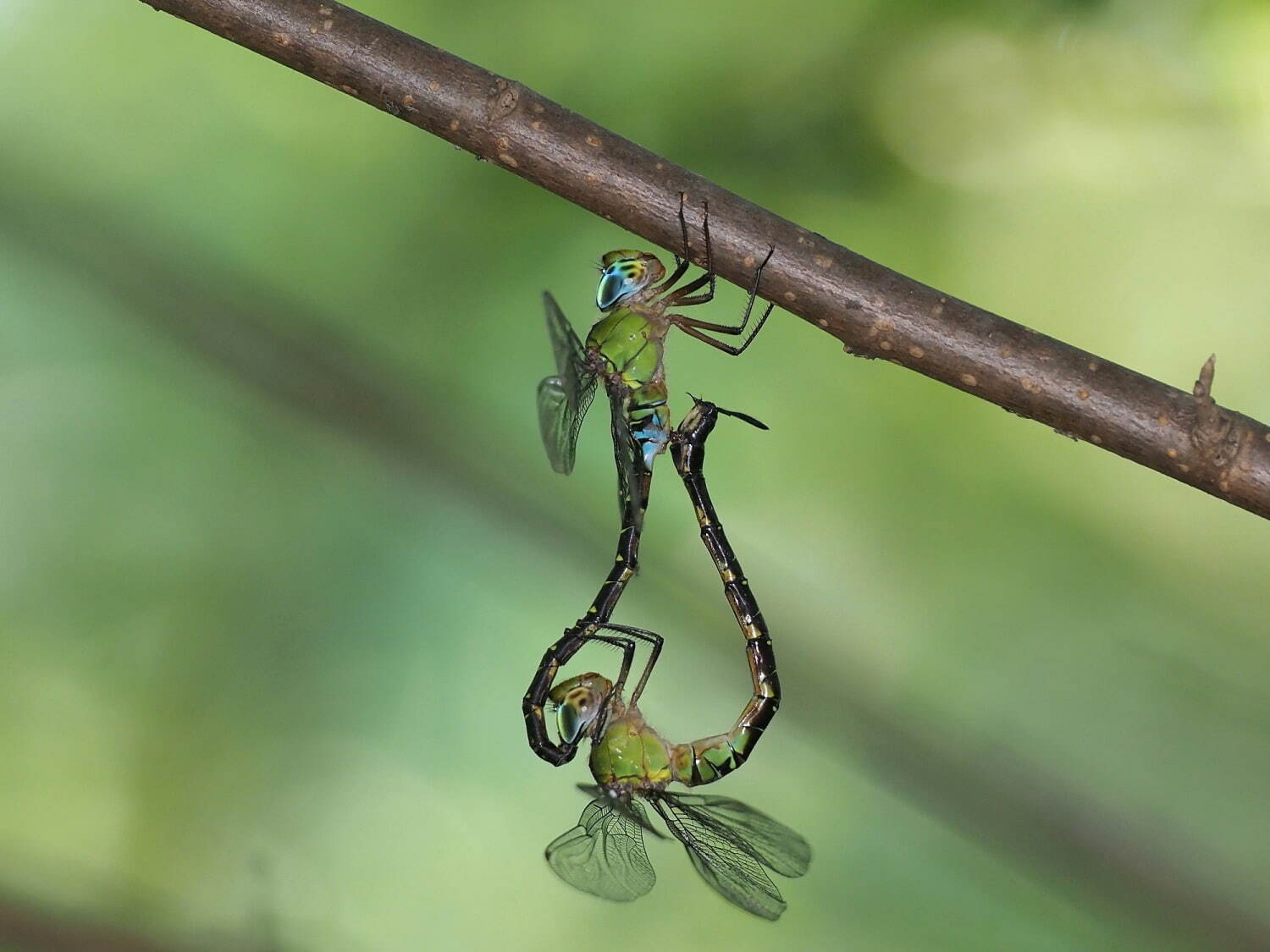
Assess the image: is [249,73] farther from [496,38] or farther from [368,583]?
[368,583]

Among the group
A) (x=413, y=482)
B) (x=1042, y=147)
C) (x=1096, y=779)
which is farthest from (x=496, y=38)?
(x=1096, y=779)

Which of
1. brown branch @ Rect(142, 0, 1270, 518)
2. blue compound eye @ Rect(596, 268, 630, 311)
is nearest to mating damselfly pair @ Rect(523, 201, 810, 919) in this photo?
blue compound eye @ Rect(596, 268, 630, 311)

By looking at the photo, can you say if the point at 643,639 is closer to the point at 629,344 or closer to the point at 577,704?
the point at 577,704

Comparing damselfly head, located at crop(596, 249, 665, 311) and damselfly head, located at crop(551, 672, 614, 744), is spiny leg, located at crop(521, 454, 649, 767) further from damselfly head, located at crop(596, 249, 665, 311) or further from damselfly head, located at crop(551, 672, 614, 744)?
damselfly head, located at crop(596, 249, 665, 311)

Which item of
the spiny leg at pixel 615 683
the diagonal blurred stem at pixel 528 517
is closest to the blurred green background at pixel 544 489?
the diagonal blurred stem at pixel 528 517

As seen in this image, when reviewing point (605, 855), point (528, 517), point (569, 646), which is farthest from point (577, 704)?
point (528, 517)
